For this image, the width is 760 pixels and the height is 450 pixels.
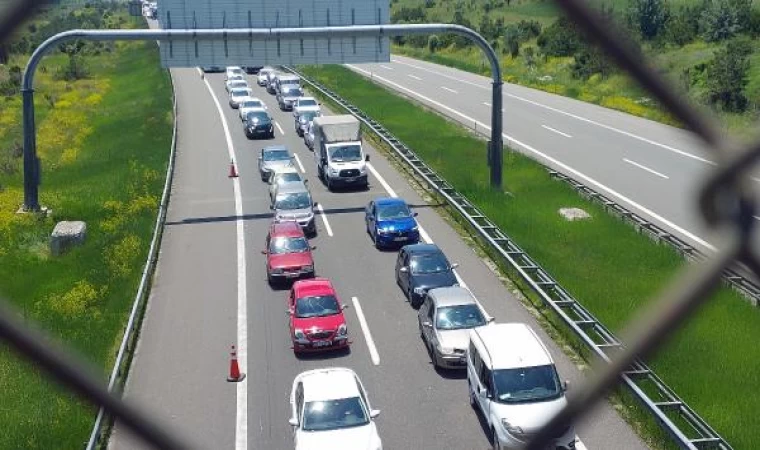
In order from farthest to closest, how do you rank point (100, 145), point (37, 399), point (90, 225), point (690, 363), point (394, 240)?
1. point (100, 145)
2. point (90, 225)
3. point (394, 240)
4. point (690, 363)
5. point (37, 399)

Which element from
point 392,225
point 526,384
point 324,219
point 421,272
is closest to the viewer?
point 526,384

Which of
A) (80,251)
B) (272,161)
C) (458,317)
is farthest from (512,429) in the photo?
(272,161)

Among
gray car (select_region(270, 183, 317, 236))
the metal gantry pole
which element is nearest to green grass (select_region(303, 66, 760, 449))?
the metal gantry pole

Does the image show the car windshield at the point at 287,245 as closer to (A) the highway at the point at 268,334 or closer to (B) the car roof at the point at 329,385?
(A) the highway at the point at 268,334


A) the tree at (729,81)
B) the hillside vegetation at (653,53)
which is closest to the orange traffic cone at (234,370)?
the hillside vegetation at (653,53)

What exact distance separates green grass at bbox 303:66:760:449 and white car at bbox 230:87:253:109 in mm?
17436

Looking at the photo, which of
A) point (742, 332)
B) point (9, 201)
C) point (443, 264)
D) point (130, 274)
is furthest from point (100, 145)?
point (742, 332)

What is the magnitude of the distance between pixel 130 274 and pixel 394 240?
7.49m

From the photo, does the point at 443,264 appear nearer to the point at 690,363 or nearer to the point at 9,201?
the point at 690,363

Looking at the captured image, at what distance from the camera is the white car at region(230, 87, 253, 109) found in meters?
56.2

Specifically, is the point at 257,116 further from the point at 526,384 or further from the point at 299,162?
the point at 526,384

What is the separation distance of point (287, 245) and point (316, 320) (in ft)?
18.0

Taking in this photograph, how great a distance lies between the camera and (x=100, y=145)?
46.0m

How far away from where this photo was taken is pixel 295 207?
91.6ft
